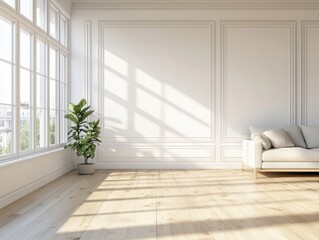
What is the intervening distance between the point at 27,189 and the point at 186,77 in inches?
136

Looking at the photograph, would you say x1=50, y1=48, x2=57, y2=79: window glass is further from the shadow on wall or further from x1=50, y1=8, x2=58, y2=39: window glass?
the shadow on wall

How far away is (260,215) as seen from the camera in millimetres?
3424

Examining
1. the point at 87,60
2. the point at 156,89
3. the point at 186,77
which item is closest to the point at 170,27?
the point at 186,77

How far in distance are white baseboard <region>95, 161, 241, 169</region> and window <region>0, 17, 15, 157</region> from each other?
2.66 m

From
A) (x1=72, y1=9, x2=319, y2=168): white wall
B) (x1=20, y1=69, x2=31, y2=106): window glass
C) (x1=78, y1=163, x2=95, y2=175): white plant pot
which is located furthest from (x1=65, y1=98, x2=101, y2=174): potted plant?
(x1=20, y1=69, x2=31, y2=106): window glass

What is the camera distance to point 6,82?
4047mm

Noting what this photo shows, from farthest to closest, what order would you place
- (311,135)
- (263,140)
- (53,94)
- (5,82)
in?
(311,135)
(53,94)
(263,140)
(5,82)

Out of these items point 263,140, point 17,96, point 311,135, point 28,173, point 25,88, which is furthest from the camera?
point 311,135

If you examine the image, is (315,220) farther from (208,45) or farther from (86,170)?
(208,45)

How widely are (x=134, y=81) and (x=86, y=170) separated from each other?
1789 mm

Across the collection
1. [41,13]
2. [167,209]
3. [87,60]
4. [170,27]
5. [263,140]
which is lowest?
[167,209]

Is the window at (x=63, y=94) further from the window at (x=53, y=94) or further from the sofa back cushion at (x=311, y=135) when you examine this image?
the sofa back cushion at (x=311, y=135)

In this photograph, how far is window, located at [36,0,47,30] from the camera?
205 inches

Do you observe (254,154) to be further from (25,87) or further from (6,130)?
(6,130)
